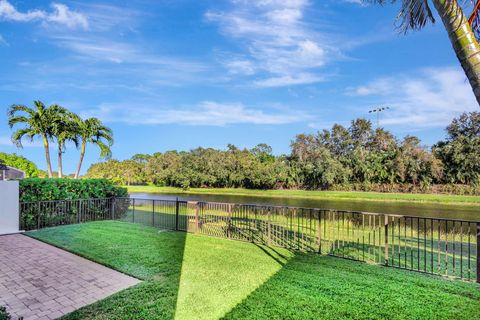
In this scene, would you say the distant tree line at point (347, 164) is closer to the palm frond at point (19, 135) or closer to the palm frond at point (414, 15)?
the palm frond at point (19, 135)

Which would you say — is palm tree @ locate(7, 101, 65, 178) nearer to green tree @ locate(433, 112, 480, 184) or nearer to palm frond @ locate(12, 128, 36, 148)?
palm frond @ locate(12, 128, 36, 148)

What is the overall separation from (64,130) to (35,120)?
60.8 inches

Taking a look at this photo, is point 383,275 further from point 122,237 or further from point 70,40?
point 70,40

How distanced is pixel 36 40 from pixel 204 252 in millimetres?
14574

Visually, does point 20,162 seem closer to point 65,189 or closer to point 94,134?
point 94,134

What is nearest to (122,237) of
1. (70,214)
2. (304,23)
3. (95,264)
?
(95,264)

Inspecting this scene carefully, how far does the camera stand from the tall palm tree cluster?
16575mm

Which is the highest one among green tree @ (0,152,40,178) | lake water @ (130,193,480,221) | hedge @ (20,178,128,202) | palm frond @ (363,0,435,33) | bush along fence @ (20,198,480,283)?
palm frond @ (363,0,435,33)

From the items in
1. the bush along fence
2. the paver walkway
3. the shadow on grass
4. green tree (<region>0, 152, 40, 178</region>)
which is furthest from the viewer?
green tree (<region>0, 152, 40, 178</region>)

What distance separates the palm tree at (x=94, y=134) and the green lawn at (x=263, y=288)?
13.4 metres

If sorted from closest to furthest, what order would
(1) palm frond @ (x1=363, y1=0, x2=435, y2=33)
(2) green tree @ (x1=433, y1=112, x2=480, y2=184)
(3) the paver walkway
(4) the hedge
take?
(1) palm frond @ (x1=363, y1=0, x2=435, y2=33), (3) the paver walkway, (4) the hedge, (2) green tree @ (x1=433, y1=112, x2=480, y2=184)

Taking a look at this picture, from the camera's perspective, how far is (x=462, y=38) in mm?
2082

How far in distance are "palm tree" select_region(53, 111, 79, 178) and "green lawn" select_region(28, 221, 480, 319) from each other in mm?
13300

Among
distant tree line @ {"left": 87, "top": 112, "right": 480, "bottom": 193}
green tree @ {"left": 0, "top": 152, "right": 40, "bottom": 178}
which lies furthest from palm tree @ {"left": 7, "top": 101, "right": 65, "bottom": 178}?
distant tree line @ {"left": 87, "top": 112, "right": 480, "bottom": 193}
